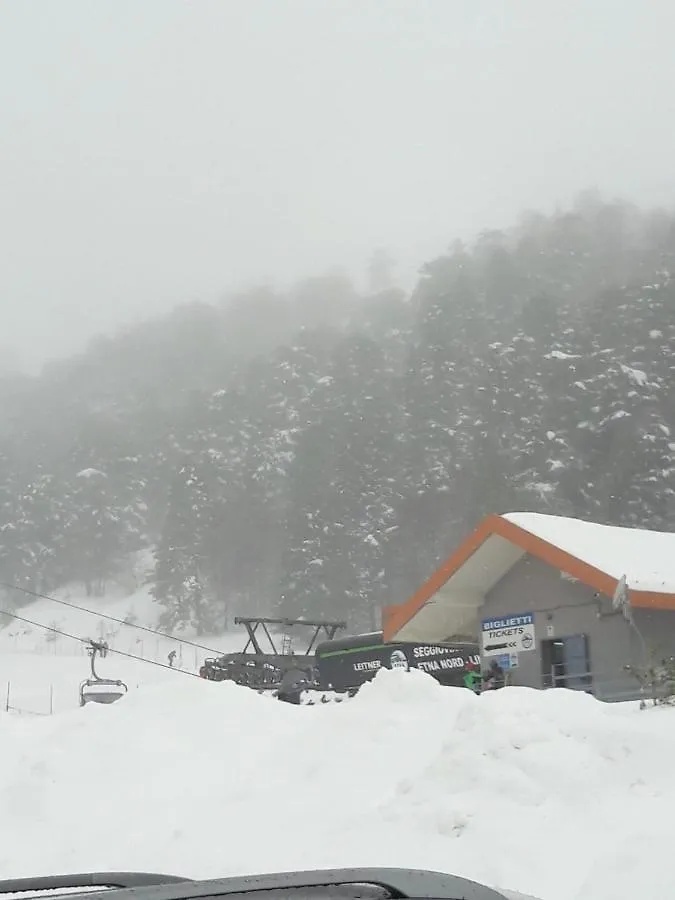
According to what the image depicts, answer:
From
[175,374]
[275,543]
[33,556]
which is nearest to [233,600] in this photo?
[275,543]

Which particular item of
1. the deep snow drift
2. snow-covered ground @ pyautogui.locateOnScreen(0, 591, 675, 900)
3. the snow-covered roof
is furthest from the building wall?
the deep snow drift

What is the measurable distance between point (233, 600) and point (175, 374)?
67982 mm

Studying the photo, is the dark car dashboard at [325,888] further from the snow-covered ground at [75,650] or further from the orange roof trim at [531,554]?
the snow-covered ground at [75,650]

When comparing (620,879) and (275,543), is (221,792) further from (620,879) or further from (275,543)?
(275,543)

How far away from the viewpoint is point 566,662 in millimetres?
19719

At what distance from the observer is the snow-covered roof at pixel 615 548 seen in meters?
18.2

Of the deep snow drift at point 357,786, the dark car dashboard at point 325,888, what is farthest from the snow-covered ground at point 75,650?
the dark car dashboard at point 325,888

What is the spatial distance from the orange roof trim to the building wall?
1.44 ft

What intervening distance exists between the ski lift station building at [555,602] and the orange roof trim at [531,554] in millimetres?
20

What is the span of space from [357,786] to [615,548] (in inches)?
452

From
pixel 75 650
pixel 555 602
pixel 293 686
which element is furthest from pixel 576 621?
pixel 75 650

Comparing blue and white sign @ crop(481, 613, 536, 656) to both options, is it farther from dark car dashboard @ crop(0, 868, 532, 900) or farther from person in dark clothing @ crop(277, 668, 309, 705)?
dark car dashboard @ crop(0, 868, 532, 900)

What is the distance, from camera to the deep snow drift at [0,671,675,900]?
813 cm

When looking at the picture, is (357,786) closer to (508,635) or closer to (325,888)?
(325,888)
